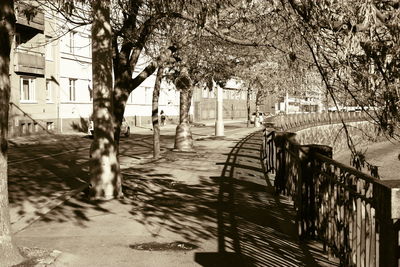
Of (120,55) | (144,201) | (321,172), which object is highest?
(120,55)

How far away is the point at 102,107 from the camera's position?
11.2 meters

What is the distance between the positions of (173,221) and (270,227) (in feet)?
5.04

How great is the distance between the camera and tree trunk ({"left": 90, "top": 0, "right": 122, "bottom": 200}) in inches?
440

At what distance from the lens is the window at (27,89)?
1403 inches

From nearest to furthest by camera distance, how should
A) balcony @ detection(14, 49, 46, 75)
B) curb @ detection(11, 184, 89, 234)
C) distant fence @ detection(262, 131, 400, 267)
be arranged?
1. distant fence @ detection(262, 131, 400, 267)
2. curb @ detection(11, 184, 89, 234)
3. balcony @ detection(14, 49, 46, 75)

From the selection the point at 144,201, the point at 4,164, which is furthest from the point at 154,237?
the point at 144,201

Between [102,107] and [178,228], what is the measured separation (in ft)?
11.7

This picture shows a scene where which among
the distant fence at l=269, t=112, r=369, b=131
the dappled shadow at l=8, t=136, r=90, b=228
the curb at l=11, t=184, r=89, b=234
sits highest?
the distant fence at l=269, t=112, r=369, b=131

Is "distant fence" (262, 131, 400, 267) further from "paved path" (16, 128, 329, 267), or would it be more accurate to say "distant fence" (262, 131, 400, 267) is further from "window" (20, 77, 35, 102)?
"window" (20, 77, 35, 102)

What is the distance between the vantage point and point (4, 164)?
6.74 meters

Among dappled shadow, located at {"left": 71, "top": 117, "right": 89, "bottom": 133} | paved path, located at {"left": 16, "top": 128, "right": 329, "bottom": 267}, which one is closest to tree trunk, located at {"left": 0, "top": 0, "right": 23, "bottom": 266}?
paved path, located at {"left": 16, "top": 128, "right": 329, "bottom": 267}

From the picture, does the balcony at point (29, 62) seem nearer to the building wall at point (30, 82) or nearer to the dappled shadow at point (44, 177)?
the building wall at point (30, 82)

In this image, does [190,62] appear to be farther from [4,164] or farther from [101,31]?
[4,164]

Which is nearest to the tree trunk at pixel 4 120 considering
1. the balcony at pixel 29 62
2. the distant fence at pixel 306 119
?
the distant fence at pixel 306 119
